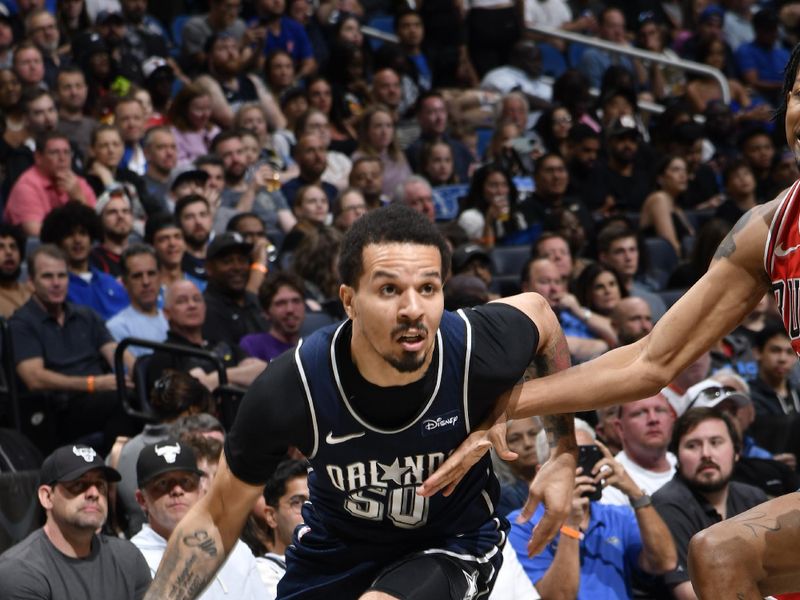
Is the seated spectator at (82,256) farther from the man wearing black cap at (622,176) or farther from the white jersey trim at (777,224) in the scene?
the white jersey trim at (777,224)

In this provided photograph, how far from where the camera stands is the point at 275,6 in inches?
554

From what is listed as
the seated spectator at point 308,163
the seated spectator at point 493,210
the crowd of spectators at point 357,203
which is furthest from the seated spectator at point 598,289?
the seated spectator at point 308,163

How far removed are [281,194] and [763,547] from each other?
7.73 metres

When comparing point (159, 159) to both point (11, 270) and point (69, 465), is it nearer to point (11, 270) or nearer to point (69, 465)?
point (11, 270)

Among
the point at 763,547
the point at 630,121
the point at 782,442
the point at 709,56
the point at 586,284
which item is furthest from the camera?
the point at 709,56

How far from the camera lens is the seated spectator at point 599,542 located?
6.70m

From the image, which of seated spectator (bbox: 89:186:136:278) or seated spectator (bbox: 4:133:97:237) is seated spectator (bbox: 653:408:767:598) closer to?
seated spectator (bbox: 89:186:136:278)

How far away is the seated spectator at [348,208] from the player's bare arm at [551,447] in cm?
562

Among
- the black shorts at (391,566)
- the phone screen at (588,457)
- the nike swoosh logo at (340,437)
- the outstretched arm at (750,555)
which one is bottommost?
the phone screen at (588,457)

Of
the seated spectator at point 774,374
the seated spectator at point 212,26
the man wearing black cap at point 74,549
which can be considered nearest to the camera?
the man wearing black cap at point 74,549

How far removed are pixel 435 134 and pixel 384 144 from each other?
3.18 ft

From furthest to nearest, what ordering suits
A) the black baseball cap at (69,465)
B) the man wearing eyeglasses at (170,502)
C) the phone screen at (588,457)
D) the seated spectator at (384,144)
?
the seated spectator at (384,144) < the phone screen at (588,457) < the man wearing eyeglasses at (170,502) < the black baseball cap at (69,465)

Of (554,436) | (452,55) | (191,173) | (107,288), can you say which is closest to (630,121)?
(452,55)

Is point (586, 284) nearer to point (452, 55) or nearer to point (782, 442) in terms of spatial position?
point (782, 442)
